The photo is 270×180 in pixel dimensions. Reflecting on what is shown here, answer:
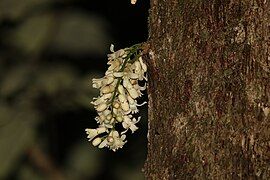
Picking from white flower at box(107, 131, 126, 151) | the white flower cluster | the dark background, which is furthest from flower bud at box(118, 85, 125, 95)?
the dark background

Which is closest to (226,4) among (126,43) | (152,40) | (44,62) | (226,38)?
(226,38)

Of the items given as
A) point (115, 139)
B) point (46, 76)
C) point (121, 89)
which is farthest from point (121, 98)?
point (46, 76)

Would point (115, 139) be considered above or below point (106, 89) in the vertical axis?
below

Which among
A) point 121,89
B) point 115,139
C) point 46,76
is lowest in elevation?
point 115,139

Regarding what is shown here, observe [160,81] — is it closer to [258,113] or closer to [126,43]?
[258,113]

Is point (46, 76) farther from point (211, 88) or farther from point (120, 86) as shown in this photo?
point (211, 88)

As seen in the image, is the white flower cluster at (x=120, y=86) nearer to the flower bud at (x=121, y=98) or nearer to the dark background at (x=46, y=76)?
the flower bud at (x=121, y=98)

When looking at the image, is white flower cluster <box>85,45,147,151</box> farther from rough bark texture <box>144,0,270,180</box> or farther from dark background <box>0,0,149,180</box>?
dark background <box>0,0,149,180</box>
